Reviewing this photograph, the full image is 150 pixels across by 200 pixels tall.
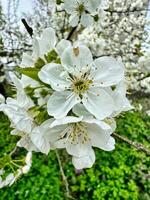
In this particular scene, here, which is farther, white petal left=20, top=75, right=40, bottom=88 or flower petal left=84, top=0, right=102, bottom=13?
flower petal left=84, top=0, right=102, bottom=13

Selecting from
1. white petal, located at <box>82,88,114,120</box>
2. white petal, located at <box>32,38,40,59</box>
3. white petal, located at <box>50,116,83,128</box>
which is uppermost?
white petal, located at <box>32,38,40,59</box>

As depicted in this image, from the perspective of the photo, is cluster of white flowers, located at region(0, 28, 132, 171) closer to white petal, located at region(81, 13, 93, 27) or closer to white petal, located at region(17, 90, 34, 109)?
white petal, located at region(17, 90, 34, 109)

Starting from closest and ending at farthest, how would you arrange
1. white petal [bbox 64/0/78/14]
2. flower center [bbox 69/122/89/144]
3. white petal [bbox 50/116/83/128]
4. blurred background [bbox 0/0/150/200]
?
white petal [bbox 50/116/83/128] < flower center [bbox 69/122/89/144] < white petal [bbox 64/0/78/14] < blurred background [bbox 0/0/150/200]

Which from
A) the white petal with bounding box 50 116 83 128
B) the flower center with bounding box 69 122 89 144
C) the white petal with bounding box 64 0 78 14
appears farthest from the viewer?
the white petal with bounding box 64 0 78 14

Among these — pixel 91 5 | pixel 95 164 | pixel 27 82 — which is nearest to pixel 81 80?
pixel 27 82

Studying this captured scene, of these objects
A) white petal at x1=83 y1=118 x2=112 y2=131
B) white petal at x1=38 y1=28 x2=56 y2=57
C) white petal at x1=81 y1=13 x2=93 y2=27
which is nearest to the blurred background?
white petal at x1=81 y1=13 x2=93 y2=27

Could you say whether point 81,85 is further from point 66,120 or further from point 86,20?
point 86,20

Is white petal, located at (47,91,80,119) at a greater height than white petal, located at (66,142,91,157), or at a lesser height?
greater

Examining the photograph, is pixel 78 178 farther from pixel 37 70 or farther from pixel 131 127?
pixel 37 70
